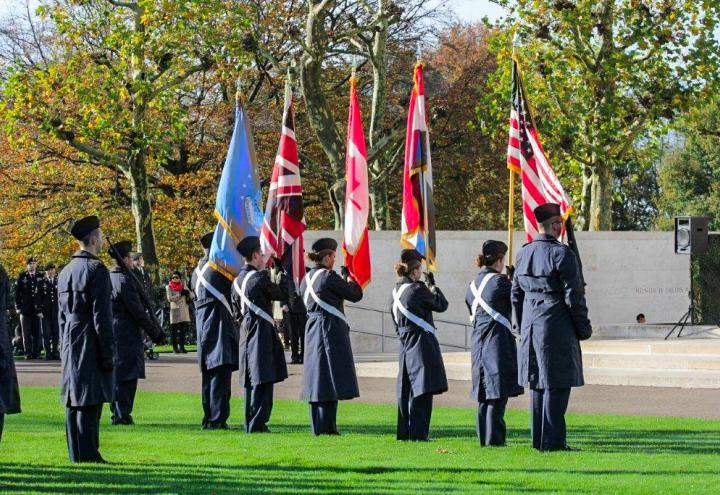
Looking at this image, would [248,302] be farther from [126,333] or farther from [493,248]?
[493,248]

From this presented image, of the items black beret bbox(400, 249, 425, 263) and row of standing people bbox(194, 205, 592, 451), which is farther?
black beret bbox(400, 249, 425, 263)

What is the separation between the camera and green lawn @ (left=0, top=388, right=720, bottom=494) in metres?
9.88

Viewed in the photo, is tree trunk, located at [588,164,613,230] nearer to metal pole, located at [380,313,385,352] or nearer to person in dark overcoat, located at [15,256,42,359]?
metal pole, located at [380,313,385,352]

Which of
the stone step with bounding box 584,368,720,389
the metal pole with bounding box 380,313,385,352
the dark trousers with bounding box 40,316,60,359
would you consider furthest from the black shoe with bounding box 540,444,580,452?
the metal pole with bounding box 380,313,385,352

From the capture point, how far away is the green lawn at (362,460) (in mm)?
9875

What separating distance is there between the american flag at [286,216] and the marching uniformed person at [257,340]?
7.15 ft

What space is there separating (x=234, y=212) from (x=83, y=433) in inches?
211

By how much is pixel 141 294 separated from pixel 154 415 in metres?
2.15

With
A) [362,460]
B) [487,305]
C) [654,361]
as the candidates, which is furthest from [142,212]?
[362,460]

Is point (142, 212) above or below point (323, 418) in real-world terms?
above

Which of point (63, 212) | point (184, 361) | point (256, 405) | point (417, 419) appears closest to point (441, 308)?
point (417, 419)

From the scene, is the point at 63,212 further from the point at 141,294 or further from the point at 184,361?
the point at 141,294

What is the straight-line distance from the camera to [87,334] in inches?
449

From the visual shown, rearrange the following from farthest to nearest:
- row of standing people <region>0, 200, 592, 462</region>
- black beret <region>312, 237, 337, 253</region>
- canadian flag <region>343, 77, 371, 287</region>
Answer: canadian flag <region>343, 77, 371, 287</region>, black beret <region>312, 237, 337, 253</region>, row of standing people <region>0, 200, 592, 462</region>
